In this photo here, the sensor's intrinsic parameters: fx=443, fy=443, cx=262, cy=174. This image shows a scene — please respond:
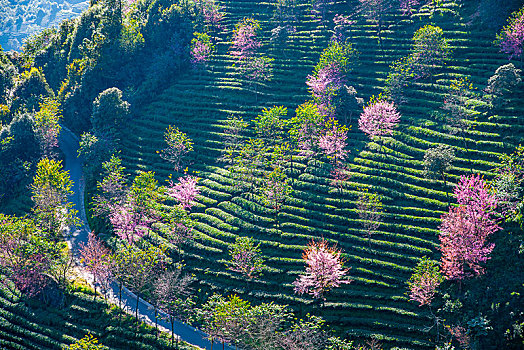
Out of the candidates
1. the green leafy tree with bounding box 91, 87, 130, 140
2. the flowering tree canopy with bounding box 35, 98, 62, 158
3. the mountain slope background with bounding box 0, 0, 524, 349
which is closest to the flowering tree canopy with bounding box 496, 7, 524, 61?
the mountain slope background with bounding box 0, 0, 524, 349

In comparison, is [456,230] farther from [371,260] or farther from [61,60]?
[61,60]

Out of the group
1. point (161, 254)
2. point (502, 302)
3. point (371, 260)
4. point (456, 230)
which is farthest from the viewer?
point (161, 254)

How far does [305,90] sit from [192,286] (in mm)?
45977

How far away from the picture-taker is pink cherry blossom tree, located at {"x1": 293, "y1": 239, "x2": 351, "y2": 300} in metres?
53.9

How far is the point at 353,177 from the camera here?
68625mm

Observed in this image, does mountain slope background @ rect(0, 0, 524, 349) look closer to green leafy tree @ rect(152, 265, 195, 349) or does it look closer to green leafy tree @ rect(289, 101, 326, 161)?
green leafy tree @ rect(289, 101, 326, 161)

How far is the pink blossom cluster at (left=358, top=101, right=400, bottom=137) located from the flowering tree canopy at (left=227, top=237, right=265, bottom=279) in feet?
98.3

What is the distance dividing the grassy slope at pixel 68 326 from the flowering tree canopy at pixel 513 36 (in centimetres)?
7176

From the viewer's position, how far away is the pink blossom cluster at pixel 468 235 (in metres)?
51.8

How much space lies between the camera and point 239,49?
10000 centimetres

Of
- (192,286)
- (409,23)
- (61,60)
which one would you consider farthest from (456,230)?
(61,60)

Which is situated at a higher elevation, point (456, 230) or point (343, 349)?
point (456, 230)

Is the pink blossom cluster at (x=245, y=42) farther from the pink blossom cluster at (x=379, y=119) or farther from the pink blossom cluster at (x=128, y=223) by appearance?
the pink blossom cluster at (x=128, y=223)

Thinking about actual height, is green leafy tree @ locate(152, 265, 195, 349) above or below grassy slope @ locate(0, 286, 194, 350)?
above
